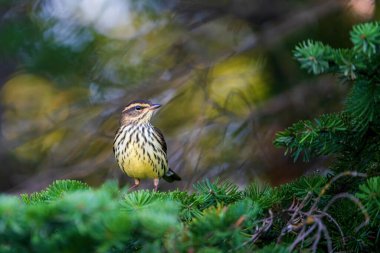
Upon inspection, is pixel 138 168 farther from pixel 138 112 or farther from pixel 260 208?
pixel 260 208

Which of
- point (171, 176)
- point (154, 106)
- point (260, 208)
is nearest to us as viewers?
point (260, 208)

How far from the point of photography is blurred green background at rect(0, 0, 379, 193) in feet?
22.3

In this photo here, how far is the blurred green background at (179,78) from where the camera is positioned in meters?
6.80

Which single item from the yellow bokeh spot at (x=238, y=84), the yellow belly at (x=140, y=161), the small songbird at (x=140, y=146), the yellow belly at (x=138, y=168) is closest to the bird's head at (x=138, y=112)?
the small songbird at (x=140, y=146)

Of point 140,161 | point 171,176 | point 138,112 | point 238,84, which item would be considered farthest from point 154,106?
point 238,84

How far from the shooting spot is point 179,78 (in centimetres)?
705

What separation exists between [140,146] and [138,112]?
17.0 inches

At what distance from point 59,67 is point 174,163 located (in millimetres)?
1579

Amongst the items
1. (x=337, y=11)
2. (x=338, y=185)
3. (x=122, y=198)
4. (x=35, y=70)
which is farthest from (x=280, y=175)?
(x=122, y=198)

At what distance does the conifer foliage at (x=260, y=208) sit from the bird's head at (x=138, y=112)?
2.66 metres

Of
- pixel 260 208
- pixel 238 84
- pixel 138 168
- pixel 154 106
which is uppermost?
pixel 238 84

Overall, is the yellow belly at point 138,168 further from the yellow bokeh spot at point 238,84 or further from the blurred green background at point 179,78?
the yellow bokeh spot at point 238,84

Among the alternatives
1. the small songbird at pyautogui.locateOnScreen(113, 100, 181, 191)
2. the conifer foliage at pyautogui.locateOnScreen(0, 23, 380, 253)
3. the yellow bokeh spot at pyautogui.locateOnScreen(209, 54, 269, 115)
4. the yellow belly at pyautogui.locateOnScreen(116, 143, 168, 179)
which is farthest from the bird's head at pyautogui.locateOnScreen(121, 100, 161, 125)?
the conifer foliage at pyautogui.locateOnScreen(0, 23, 380, 253)

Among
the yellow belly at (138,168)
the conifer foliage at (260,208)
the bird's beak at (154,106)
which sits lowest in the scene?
the conifer foliage at (260,208)
